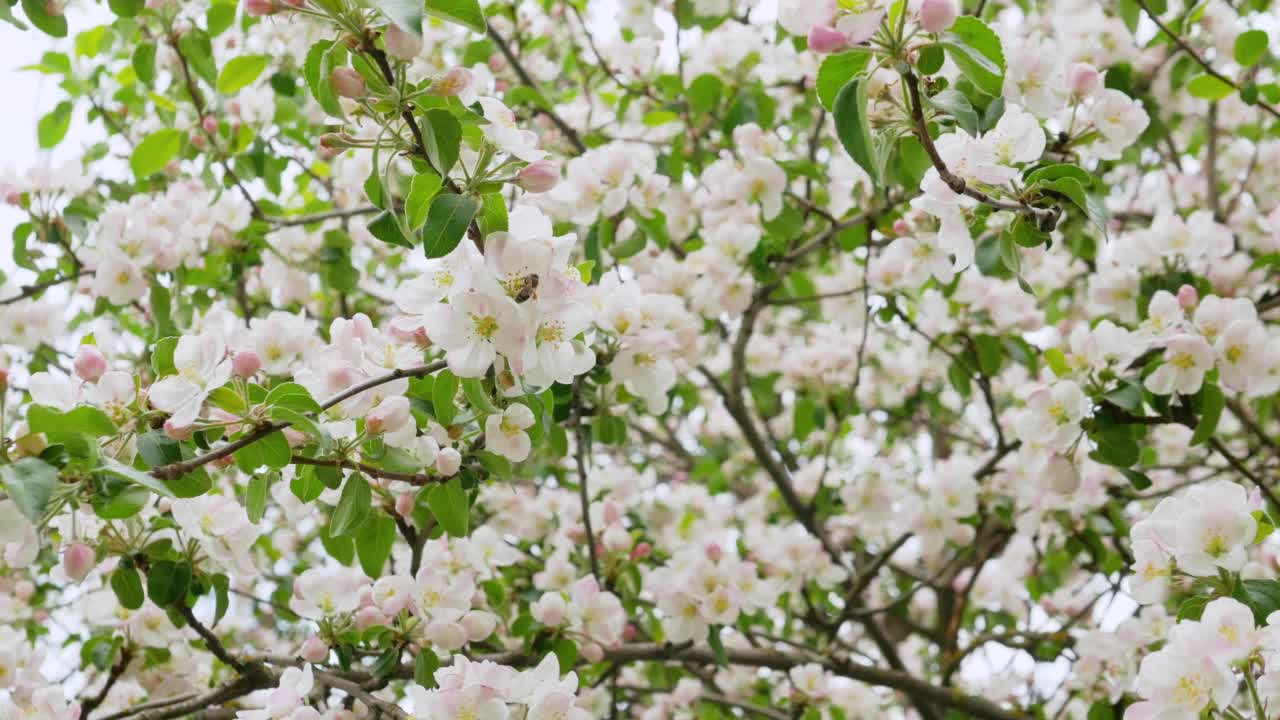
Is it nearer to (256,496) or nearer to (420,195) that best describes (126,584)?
(256,496)

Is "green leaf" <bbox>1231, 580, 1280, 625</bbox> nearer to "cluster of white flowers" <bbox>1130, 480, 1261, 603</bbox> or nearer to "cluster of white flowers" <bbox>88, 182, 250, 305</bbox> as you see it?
"cluster of white flowers" <bbox>1130, 480, 1261, 603</bbox>

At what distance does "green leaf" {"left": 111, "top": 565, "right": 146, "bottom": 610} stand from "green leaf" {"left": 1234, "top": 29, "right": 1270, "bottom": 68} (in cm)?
215

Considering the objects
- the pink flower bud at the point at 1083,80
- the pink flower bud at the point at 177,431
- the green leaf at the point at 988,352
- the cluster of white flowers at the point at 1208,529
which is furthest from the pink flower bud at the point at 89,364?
the green leaf at the point at 988,352

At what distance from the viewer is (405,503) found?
1.55 meters

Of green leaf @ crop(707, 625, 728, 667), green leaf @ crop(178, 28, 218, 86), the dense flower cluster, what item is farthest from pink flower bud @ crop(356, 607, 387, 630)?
green leaf @ crop(178, 28, 218, 86)

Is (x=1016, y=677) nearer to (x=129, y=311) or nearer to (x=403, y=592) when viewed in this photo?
(x=403, y=592)

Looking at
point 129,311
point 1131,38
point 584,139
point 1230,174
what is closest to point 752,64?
point 584,139

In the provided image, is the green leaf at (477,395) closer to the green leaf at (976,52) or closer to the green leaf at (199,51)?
the green leaf at (976,52)

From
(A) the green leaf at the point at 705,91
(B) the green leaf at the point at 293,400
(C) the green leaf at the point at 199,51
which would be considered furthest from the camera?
(A) the green leaf at the point at 705,91

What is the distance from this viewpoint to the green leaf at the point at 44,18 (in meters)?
1.52

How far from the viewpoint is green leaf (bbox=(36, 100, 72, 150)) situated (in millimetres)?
2377

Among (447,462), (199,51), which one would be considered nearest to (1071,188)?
(447,462)

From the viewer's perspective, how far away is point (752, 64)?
237cm

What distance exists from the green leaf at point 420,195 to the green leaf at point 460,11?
0.16 meters
